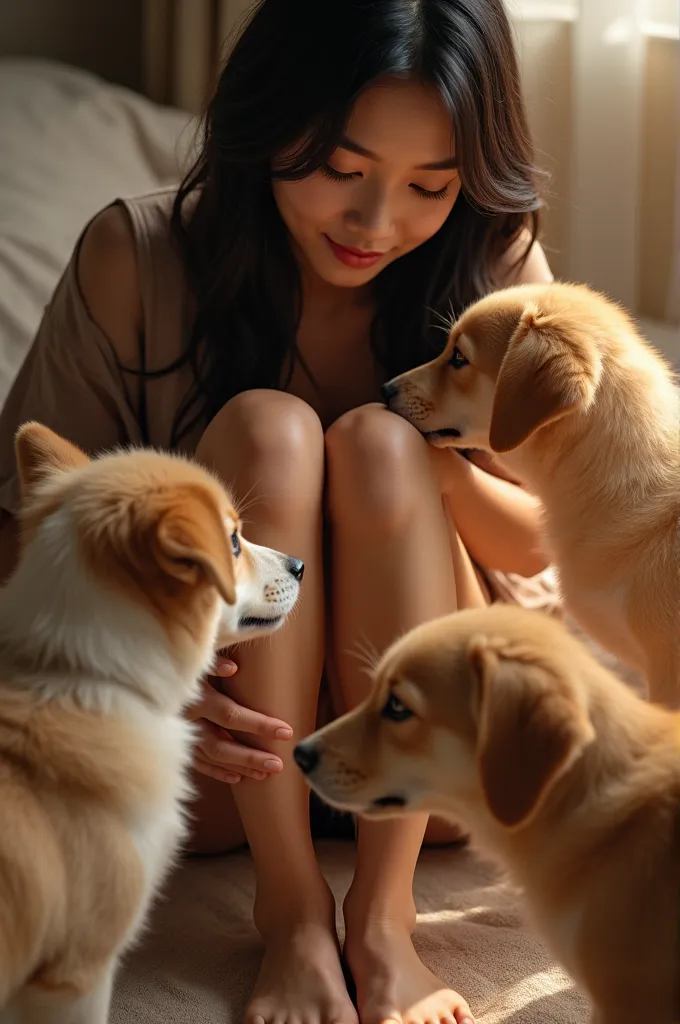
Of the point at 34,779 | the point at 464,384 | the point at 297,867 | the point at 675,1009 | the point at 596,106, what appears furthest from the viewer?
the point at 596,106

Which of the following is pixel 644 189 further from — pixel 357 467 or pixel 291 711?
pixel 291 711

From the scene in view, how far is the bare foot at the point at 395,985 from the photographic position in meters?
1.29

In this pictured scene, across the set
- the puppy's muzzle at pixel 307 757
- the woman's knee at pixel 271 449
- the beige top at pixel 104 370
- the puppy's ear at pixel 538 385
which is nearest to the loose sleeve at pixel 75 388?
the beige top at pixel 104 370

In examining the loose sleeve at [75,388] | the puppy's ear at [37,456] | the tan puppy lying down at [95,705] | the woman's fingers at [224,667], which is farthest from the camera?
the loose sleeve at [75,388]

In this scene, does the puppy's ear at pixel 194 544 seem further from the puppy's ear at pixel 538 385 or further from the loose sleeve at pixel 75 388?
the loose sleeve at pixel 75 388

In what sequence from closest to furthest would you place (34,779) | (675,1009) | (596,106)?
(675,1009) < (34,779) < (596,106)

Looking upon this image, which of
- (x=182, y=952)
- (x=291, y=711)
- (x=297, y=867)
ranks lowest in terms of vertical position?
(x=182, y=952)

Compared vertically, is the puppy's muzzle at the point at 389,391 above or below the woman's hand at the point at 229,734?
above

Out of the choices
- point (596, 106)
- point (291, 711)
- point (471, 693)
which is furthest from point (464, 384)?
point (596, 106)

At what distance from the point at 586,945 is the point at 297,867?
19.0 inches

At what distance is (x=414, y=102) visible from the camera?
4.81 feet

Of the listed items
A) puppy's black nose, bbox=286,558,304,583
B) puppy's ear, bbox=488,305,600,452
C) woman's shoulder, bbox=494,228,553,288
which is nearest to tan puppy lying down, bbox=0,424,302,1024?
puppy's black nose, bbox=286,558,304,583

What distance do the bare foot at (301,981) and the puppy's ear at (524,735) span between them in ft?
1.53

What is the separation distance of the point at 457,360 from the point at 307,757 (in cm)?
64
